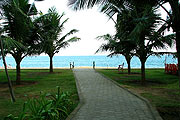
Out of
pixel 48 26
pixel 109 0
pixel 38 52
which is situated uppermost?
pixel 48 26

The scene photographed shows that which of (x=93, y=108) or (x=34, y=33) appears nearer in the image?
(x=93, y=108)

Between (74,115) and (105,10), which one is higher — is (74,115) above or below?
below

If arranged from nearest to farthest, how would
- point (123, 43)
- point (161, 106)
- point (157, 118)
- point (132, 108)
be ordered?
1. point (157, 118)
2. point (132, 108)
3. point (161, 106)
4. point (123, 43)

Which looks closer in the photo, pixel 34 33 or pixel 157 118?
pixel 157 118

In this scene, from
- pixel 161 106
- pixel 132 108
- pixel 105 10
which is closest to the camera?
pixel 105 10

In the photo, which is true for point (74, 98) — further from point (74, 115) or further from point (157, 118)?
point (157, 118)

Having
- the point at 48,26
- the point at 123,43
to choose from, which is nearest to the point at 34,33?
the point at 48,26

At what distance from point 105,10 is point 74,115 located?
2805mm

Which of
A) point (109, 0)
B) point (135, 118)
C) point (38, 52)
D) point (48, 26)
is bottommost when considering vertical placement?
point (135, 118)

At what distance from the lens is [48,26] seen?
11.2 metres

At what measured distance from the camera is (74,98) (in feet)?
24.5

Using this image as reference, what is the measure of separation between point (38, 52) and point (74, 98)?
5194mm

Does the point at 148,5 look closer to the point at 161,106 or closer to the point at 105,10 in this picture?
the point at 105,10

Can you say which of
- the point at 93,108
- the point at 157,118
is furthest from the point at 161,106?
the point at 93,108
